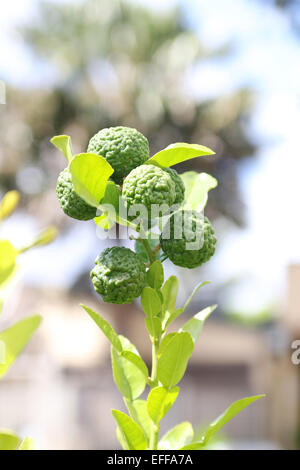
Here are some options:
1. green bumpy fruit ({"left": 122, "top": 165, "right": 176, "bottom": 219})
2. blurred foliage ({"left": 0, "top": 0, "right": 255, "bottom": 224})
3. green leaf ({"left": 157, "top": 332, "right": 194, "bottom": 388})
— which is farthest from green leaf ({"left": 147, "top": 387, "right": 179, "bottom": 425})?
blurred foliage ({"left": 0, "top": 0, "right": 255, "bottom": 224})

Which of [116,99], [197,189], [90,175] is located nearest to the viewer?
[90,175]

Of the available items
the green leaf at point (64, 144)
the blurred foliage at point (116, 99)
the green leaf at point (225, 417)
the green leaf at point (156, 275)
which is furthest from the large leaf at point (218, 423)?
the blurred foliage at point (116, 99)

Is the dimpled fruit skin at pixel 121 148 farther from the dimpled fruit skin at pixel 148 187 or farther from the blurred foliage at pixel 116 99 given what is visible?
the blurred foliage at pixel 116 99

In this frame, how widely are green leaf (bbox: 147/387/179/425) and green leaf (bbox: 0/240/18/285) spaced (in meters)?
0.14

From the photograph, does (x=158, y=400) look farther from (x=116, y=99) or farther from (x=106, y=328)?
(x=116, y=99)

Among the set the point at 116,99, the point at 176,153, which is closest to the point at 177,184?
the point at 176,153

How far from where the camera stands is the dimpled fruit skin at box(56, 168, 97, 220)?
358 mm

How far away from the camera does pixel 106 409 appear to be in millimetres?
8398

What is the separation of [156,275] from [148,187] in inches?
2.9

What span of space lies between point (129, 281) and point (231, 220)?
7537mm

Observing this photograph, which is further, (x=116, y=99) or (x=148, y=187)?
(x=116, y=99)

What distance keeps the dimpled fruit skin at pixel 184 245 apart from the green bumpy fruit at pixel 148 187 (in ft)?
0.08

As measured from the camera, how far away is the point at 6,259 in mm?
370
